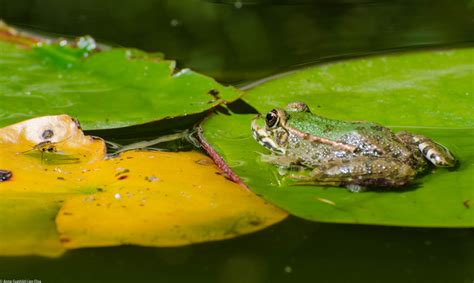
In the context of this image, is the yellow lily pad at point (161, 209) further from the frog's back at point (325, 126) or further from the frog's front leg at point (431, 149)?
the frog's front leg at point (431, 149)

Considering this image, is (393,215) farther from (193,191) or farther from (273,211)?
(193,191)

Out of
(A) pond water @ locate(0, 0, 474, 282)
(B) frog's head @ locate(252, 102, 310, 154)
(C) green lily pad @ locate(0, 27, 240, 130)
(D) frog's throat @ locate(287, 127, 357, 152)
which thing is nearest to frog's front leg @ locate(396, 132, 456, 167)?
(D) frog's throat @ locate(287, 127, 357, 152)

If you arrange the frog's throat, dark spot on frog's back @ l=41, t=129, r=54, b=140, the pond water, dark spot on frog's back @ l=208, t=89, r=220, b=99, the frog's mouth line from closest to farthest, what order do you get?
1. the pond water
2. the frog's throat
3. dark spot on frog's back @ l=41, t=129, r=54, b=140
4. the frog's mouth line
5. dark spot on frog's back @ l=208, t=89, r=220, b=99

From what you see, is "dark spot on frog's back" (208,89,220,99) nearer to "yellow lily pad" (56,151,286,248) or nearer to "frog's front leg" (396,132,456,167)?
"yellow lily pad" (56,151,286,248)

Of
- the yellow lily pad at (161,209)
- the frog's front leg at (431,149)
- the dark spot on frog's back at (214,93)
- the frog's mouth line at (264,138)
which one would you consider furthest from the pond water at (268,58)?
the frog's mouth line at (264,138)

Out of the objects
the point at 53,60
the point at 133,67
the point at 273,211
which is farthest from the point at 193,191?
the point at 53,60

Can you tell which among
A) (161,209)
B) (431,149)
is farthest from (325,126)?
(161,209)

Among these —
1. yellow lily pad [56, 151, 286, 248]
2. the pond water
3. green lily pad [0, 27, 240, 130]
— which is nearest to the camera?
the pond water
